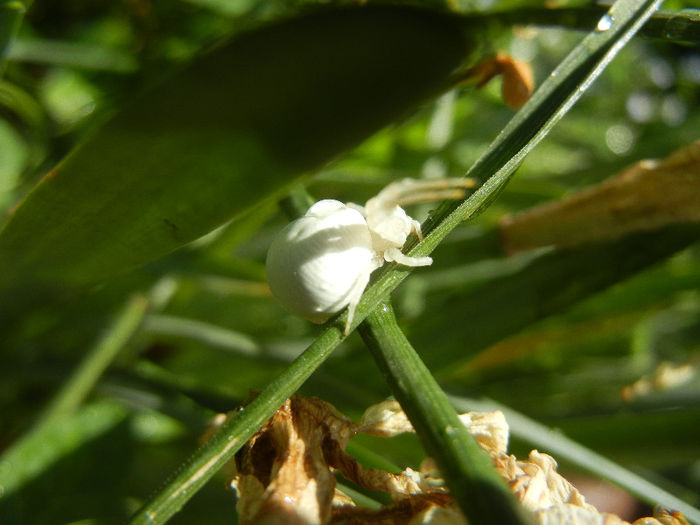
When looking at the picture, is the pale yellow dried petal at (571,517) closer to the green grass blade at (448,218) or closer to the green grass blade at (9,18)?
the green grass blade at (448,218)

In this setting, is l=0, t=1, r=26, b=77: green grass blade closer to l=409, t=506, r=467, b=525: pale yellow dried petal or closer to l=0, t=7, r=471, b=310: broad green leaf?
l=0, t=7, r=471, b=310: broad green leaf

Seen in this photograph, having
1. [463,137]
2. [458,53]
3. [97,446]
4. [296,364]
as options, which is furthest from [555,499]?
[463,137]

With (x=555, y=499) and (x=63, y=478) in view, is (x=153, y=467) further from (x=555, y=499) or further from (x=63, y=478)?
(x=555, y=499)

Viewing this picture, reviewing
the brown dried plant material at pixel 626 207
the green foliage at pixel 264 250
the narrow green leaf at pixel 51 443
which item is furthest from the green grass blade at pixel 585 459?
the narrow green leaf at pixel 51 443

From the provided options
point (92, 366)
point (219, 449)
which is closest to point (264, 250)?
point (92, 366)

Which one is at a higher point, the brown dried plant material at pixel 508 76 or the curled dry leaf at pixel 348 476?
the brown dried plant material at pixel 508 76

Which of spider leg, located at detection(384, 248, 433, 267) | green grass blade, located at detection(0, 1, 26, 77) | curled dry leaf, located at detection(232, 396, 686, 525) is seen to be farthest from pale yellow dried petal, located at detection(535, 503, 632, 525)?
green grass blade, located at detection(0, 1, 26, 77)
